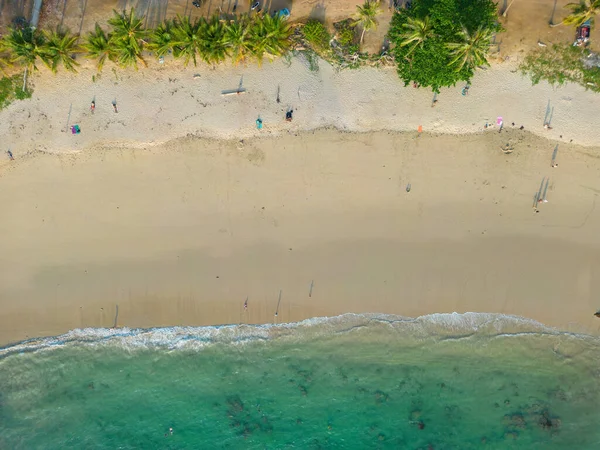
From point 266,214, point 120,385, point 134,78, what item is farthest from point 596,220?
point 120,385

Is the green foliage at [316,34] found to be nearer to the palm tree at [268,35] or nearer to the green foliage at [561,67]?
the palm tree at [268,35]

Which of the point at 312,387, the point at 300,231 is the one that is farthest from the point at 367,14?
the point at 312,387

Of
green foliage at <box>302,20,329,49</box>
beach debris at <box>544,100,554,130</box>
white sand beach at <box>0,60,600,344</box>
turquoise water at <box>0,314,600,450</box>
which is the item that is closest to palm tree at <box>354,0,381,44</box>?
green foliage at <box>302,20,329,49</box>

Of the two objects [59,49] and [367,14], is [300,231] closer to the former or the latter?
[367,14]

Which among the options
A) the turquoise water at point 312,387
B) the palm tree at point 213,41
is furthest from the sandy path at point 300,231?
the palm tree at point 213,41

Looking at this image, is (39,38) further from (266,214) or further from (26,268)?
(266,214)
